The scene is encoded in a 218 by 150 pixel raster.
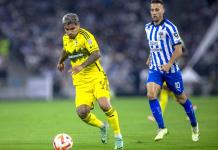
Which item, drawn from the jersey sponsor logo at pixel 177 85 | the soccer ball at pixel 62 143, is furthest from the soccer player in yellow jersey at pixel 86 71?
the jersey sponsor logo at pixel 177 85

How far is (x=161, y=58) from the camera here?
488 inches

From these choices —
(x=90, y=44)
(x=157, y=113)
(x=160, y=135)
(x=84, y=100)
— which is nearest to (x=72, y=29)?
(x=90, y=44)

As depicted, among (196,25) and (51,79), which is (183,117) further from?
(196,25)

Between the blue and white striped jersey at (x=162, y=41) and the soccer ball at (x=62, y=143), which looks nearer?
the soccer ball at (x=62, y=143)

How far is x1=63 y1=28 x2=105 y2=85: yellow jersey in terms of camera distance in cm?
1168

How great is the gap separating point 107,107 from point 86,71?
0.86m

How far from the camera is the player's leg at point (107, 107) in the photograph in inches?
447

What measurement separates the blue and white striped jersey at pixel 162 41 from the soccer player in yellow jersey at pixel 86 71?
1.16 meters

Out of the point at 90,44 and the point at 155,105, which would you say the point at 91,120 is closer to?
the point at 155,105

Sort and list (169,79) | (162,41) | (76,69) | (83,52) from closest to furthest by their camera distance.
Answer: (76,69), (83,52), (162,41), (169,79)

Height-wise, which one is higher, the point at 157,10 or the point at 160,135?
the point at 157,10

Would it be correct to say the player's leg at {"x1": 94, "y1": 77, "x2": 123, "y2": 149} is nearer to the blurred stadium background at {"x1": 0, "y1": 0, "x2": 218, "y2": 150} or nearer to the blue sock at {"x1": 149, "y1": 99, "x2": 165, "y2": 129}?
the blue sock at {"x1": 149, "y1": 99, "x2": 165, "y2": 129}

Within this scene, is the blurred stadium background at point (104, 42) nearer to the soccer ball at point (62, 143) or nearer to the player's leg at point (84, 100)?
the player's leg at point (84, 100)

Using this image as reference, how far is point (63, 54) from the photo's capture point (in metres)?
12.3
